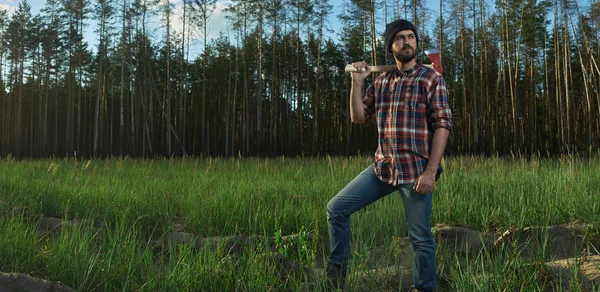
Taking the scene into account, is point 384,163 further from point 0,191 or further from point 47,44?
point 47,44

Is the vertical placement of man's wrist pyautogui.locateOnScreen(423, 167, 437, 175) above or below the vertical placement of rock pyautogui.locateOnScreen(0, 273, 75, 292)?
above

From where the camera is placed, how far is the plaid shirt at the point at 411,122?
8.98ft

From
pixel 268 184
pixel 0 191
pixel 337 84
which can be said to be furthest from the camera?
pixel 337 84

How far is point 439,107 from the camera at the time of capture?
2.73 metres

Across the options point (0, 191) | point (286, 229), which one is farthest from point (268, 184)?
point (0, 191)

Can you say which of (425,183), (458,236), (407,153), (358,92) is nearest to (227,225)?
(458,236)

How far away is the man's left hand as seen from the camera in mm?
2628

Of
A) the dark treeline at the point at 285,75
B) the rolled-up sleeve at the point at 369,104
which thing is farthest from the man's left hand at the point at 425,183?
the dark treeline at the point at 285,75

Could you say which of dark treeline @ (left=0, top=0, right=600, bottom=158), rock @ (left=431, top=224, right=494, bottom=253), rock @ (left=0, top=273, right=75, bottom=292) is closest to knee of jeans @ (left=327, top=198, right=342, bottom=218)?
rock @ (left=0, top=273, right=75, bottom=292)

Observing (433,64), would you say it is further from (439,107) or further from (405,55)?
(439,107)

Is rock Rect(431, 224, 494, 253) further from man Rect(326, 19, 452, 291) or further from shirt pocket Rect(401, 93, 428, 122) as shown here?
shirt pocket Rect(401, 93, 428, 122)

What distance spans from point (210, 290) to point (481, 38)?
2837 cm

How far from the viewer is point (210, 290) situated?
9.16ft

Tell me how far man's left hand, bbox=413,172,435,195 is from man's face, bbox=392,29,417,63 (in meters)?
0.75
